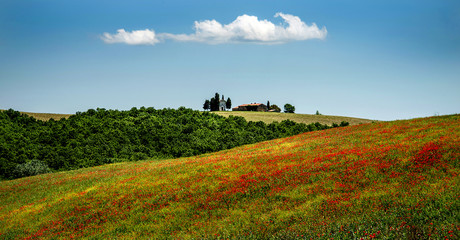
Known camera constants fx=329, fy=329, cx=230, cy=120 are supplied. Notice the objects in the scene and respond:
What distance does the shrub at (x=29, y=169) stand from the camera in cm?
4324

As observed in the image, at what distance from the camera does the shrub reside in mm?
43237

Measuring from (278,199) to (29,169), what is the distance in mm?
38777

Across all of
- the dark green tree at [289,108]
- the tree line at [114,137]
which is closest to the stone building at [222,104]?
the dark green tree at [289,108]

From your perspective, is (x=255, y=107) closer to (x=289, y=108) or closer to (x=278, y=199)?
(x=289, y=108)

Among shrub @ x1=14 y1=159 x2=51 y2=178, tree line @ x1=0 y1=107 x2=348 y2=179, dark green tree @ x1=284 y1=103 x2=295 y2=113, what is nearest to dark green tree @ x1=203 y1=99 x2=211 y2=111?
dark green tree @ x1=284 y1=103 x2=295 y2=113

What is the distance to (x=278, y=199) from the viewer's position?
18.0 m

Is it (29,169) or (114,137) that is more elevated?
(114,137)

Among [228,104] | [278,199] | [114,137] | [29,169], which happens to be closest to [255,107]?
[228,104]

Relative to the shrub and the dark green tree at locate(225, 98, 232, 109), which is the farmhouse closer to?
the dark green tree at locate(225, 98, 232, 109)

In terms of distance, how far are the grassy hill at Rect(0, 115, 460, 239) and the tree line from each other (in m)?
16.4

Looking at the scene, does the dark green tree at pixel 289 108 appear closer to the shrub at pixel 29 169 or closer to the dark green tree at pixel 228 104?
the dark green tree at pixel 228 104

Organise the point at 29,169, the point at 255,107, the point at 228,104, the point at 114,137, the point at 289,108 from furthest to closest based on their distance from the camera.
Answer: the point at 228,104
the point at 255,107
the point at 289,108
the point at 114,137
the point at 29,169

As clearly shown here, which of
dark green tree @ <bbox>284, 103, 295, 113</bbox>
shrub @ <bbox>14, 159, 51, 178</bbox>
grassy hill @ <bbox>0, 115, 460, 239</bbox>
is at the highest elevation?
dark green tree @ <bbox>284, 103, 295, 113</bbox>

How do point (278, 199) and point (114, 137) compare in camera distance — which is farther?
point (114, 137)
